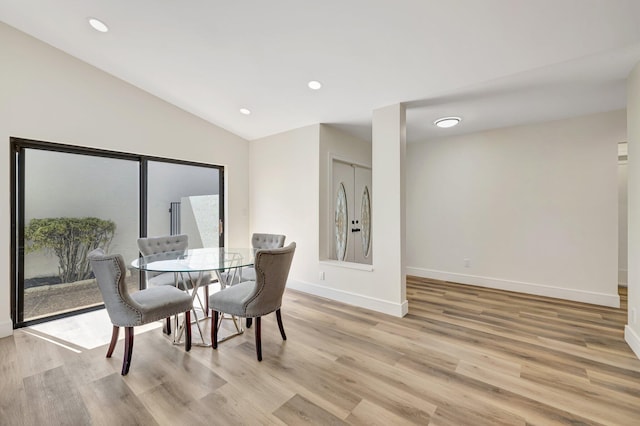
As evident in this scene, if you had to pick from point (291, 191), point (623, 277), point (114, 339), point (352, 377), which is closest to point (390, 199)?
point (291, 191)

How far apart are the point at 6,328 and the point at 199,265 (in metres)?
2.08

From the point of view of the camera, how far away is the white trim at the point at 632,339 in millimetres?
2253

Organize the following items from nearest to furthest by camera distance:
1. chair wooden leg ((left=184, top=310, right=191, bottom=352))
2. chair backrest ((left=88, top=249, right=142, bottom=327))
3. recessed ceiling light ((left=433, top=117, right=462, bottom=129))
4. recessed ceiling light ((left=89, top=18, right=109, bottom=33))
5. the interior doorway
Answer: chair backrest ((left=88, top=249, right=142, bottom=327)) < chair wooden leg ((left=184, top=310, right=191, bottom=352)) < recessed ceiling light ((left=89, top=18, right=109, bottom=33)) < recessed ceiling light ((left=433, top=117, right=462, bottom=129)) < the interior doorway

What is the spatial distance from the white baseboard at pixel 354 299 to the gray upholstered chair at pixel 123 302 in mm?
1982

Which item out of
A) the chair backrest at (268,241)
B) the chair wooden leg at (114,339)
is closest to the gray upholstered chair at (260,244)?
the chair backrest at (268,241)

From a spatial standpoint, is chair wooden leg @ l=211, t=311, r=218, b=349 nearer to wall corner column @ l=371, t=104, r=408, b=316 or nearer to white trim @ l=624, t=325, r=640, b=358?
wall corner column @ l=371, t=104, r=408, b=316

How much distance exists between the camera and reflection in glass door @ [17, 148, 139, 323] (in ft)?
9.40

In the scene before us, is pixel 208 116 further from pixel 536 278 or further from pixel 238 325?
pixel 536 278

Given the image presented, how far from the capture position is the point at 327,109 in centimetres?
344

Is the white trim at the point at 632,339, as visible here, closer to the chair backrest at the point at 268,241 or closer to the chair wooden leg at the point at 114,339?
the chair backrest at the point at 268,241

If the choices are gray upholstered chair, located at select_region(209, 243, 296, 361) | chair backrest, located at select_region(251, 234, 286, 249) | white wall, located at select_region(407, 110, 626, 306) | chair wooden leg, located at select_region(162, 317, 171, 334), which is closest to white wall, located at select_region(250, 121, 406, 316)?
chair backrest, located at select_region(251, 234, 286, 249)

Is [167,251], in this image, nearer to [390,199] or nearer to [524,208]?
[390,199]

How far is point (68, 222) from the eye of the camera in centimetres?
310

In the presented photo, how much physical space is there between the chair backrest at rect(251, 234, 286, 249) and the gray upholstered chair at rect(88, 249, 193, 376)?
1411 mm
